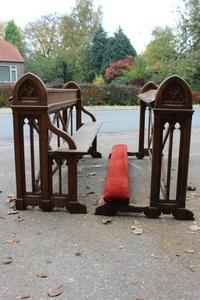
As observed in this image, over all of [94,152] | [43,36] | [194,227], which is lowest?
[194,227]

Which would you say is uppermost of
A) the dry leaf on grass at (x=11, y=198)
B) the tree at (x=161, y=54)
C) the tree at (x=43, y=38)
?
the tree at (x=43, y=38)

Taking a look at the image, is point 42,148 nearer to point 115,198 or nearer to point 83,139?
point 115,198

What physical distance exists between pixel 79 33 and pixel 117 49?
1184 cm

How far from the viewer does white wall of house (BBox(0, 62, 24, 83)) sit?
3738 centimetres

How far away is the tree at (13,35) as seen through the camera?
47.0m

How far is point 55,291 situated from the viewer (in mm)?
2623

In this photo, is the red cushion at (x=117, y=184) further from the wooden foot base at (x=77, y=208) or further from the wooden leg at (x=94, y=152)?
the wooden leg at (x=94, y=152)

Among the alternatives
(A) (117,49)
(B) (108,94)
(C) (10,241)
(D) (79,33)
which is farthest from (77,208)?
(D) (79,33)

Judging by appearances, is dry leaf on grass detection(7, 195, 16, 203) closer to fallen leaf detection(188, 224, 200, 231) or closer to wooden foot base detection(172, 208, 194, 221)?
wooden foot base detection(172, 208, 194, 221)

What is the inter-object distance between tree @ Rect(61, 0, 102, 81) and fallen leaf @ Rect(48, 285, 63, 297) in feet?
131

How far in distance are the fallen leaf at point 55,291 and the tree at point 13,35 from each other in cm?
4746

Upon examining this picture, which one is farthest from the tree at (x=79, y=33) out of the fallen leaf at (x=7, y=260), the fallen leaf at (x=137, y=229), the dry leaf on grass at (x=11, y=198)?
the fallen leaf at (x=7, y=260)

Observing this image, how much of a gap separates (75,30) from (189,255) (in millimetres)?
47473

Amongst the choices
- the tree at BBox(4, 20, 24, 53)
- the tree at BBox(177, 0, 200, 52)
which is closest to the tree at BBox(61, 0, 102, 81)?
the tree at BBox(4, 20, 24, 53)
